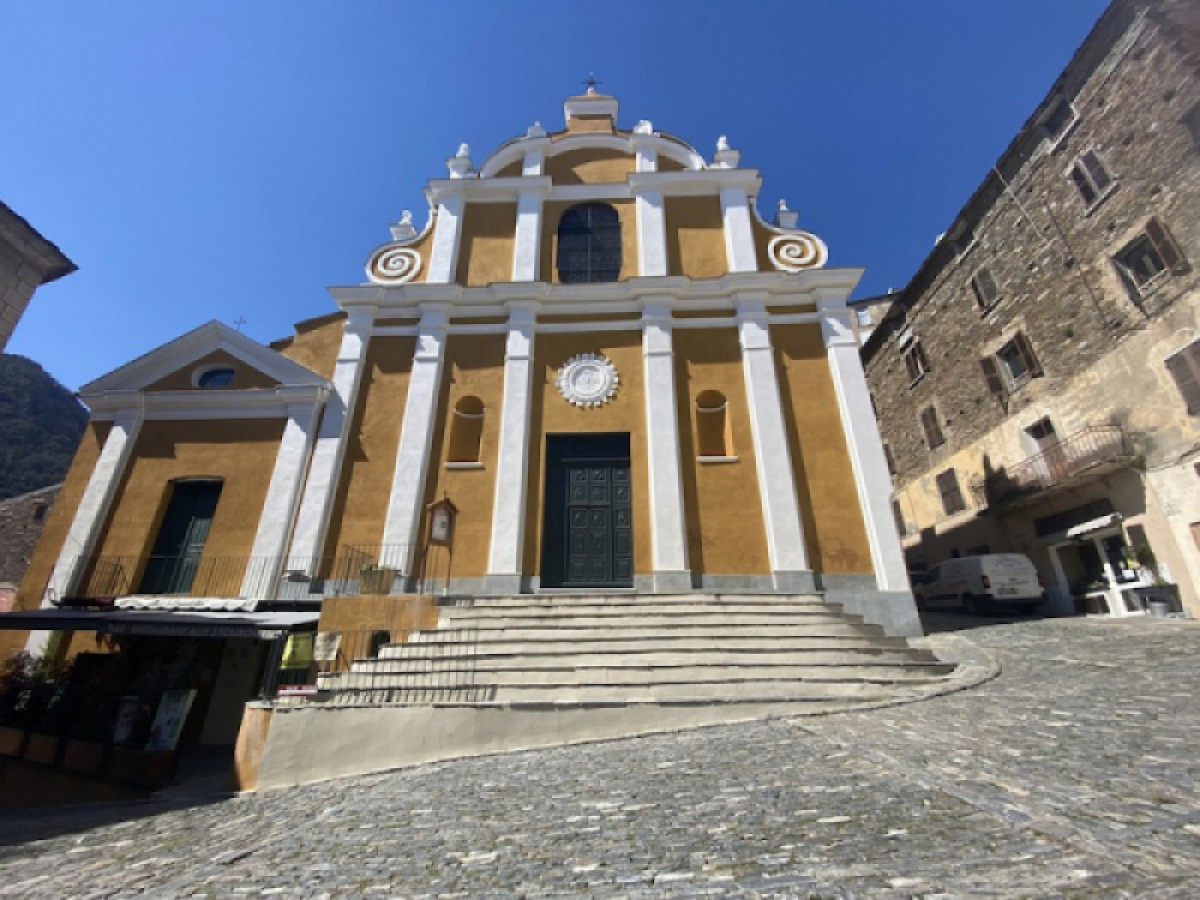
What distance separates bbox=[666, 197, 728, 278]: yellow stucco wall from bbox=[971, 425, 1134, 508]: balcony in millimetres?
9667

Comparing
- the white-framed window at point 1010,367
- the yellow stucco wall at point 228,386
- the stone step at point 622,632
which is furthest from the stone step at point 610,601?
the white-framed window at point 1010,367

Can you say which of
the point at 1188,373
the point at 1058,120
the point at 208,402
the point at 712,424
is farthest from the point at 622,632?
the point at 1058,120

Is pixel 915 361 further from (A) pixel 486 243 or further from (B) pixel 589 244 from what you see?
(A) pixel 486 243

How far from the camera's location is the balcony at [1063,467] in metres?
12.5

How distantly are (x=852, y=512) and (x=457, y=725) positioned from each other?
7.99m

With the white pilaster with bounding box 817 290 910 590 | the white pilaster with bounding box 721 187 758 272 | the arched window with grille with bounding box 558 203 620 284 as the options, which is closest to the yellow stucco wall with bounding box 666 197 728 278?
the white pilaster with bounding box 721 187 758 272

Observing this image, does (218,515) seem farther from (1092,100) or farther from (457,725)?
(1092,100)

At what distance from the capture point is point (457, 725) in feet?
19.4

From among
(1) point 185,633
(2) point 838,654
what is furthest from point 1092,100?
(1) point 185,633

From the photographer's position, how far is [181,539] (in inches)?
427

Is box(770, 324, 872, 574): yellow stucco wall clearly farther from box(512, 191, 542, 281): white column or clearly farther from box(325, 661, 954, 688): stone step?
box(512, 191, 542, 281): white column

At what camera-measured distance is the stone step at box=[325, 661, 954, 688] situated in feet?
21.2

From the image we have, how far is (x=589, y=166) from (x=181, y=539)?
12911mm

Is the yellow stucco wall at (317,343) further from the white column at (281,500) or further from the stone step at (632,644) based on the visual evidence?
the stone step at (632,644)
